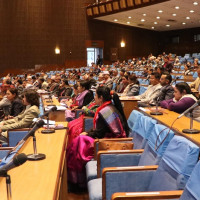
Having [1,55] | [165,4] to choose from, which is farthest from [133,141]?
[1,55]

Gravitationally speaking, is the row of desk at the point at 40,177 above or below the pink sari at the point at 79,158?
above

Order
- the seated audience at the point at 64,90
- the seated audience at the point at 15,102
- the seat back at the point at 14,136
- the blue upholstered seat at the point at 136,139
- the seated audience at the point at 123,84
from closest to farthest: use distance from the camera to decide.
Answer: the blue upholstered seat at the point at 136,139 → the seat back at the point at 14,136 → the seated audience at the point at 15,102 → the seated audience at the point at 123,84 → the seated audience at the point at 64,90

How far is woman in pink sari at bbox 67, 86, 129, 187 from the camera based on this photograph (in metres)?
3.45

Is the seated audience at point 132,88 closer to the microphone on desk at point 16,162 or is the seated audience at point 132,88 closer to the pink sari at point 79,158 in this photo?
the pink sari at point 79,158

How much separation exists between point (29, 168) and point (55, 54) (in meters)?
17.8

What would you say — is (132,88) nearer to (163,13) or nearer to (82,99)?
(82,99)

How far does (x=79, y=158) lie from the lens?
11.2 ft

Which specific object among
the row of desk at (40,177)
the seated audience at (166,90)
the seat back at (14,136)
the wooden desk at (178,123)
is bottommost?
the seat back at (14,136)

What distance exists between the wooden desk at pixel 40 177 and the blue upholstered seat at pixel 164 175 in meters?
0.41

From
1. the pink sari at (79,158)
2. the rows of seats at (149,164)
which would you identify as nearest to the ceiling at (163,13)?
the pink sari at (79,158)

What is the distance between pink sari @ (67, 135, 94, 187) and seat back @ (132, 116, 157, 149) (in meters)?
0.49

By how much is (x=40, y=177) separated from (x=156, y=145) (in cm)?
107

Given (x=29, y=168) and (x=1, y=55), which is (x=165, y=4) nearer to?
(x=1, y=55)

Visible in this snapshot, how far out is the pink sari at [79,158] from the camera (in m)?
3.43
